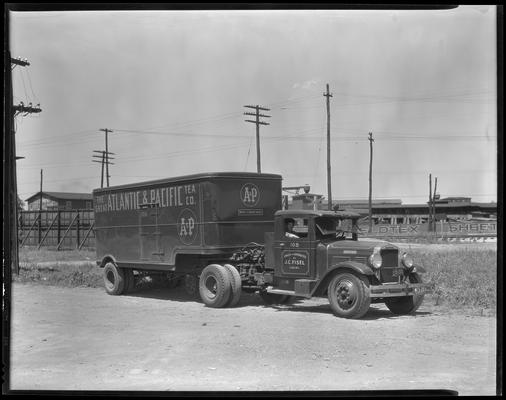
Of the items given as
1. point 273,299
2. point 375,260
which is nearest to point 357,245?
point 375,260

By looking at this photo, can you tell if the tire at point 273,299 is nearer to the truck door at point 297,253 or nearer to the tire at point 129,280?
the truck door at point 297,253

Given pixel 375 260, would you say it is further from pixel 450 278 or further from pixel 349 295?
pixel 450 278

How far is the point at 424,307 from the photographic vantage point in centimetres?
1162

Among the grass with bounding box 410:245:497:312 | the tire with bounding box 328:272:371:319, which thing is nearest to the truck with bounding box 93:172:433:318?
the tire with bounding box 328:272:371:319

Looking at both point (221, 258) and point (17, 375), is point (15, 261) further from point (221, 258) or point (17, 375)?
point (17, 375)

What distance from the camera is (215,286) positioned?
12383 mm

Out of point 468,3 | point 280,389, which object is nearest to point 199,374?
point 280,389

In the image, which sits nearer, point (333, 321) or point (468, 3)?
point (468, 3)

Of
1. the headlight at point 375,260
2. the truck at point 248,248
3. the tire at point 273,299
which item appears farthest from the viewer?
the tire at point 273,299

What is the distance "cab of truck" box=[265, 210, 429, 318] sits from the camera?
1018 centimetres

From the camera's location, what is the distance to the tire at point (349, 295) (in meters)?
9.97

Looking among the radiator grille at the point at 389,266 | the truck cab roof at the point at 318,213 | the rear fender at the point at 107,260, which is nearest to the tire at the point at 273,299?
the truck cab roof at the point at 318,213

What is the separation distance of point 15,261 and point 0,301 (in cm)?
1263

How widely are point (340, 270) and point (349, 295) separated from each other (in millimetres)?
541
